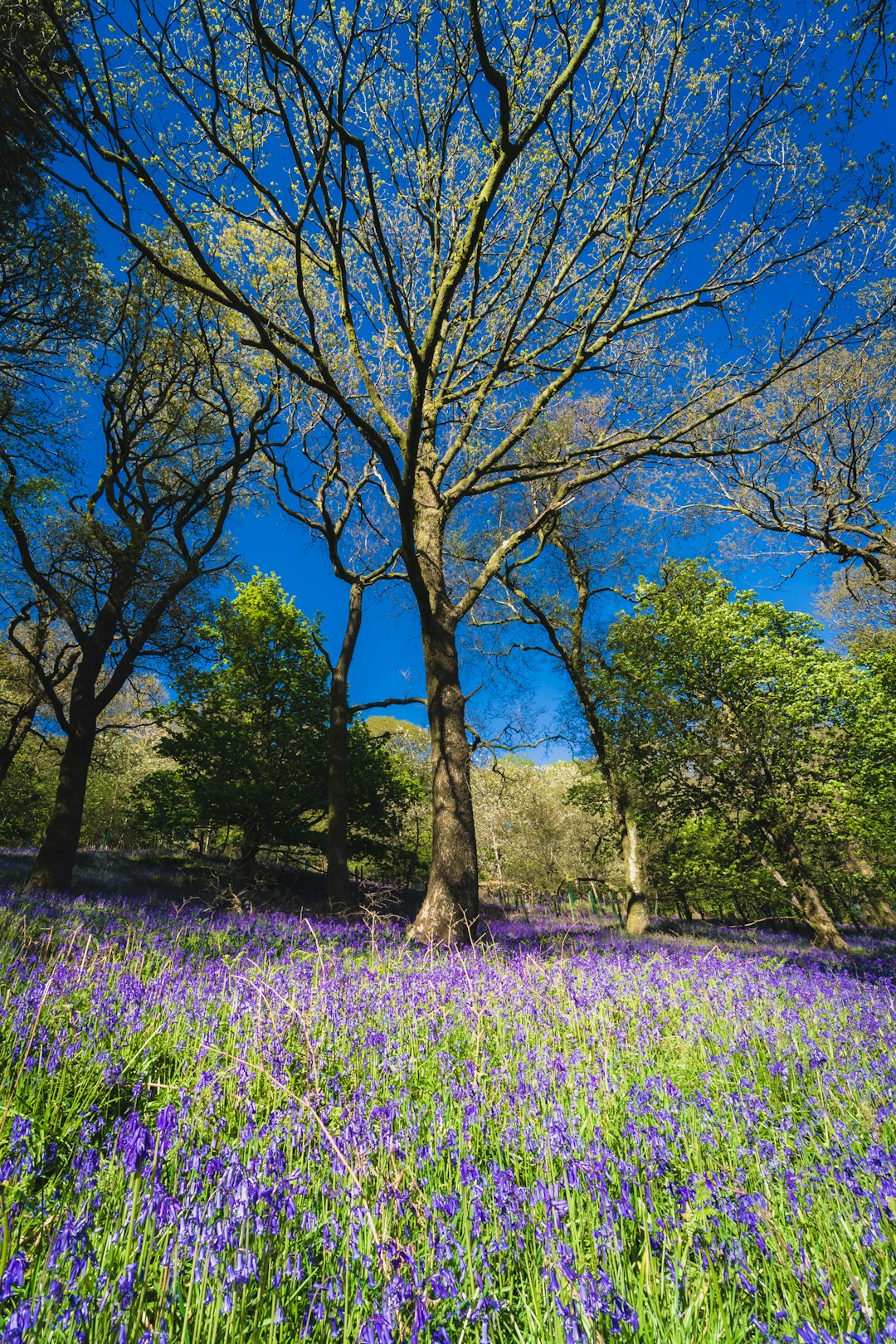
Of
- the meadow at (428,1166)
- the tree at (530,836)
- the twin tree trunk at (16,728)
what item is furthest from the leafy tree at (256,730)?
the tree at (530,836)

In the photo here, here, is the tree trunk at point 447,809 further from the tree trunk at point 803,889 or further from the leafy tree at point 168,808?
the leafy tree at point 168,808

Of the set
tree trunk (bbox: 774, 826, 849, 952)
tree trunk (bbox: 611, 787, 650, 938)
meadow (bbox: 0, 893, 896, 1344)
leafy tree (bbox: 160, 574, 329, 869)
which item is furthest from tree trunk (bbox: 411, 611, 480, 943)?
leafy tree (bbox: 160, 574, 329, 869)

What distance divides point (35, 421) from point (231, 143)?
7397 mm

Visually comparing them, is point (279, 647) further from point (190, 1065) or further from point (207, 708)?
point (190, 1065)

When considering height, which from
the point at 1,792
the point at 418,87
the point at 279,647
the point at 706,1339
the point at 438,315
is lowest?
the point at 706,1339

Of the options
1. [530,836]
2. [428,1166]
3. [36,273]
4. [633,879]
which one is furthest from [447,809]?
[530,836]

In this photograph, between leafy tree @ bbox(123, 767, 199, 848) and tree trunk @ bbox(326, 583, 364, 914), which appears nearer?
tree trunk @ bbox(326, 583, 364, 914)

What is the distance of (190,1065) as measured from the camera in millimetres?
2814

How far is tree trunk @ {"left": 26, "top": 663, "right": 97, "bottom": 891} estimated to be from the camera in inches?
349

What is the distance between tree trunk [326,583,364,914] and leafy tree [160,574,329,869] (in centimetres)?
390

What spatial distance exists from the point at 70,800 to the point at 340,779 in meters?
5.64

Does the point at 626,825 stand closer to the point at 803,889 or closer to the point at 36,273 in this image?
the point at 803,889

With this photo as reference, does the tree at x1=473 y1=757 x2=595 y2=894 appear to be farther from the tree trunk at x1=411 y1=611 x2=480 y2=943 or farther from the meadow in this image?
the meadow

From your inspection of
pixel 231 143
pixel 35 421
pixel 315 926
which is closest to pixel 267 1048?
pixel 315 926
